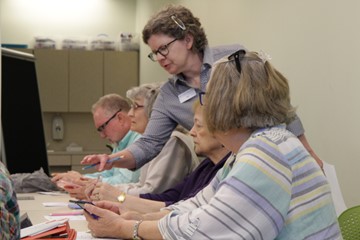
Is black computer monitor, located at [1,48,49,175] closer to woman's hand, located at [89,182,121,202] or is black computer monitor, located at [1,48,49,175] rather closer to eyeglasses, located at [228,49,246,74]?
woman's hand, located at [89,182,121,202]

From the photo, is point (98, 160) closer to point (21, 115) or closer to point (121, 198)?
point (121, 198)

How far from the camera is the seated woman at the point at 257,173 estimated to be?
1620 millimetres

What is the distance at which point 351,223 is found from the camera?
2.26 meters

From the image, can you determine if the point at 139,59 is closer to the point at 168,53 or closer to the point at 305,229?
the point at 168,53

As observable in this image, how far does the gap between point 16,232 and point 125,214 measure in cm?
145

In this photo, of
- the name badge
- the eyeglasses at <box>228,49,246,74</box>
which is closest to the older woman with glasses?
the name badge

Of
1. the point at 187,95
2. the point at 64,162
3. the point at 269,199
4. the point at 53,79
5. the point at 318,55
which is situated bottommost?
the point at 64,162

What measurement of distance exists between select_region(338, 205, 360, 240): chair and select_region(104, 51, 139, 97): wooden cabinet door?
18.9ft

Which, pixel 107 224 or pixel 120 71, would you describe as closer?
pixel 107 224

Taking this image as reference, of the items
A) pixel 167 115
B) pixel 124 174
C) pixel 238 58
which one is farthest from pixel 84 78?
pixel 238 58

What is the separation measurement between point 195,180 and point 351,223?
3.02 ft

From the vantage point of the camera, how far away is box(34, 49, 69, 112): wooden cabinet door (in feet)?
25.0

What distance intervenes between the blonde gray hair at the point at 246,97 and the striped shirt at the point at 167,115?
1371mm

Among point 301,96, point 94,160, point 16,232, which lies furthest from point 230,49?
point 16,232
